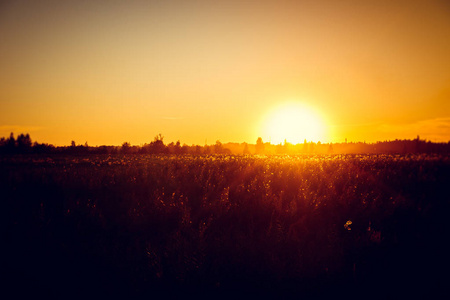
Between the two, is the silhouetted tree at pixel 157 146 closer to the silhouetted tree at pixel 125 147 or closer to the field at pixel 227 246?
the silhouetted tree at pixel 125 147

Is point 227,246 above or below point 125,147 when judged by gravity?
below

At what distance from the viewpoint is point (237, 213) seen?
5.61m

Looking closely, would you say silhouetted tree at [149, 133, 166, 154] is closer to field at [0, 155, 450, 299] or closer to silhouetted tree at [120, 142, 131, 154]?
silhouetted tree at [120, 142, 131, 154]

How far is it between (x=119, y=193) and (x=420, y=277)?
6.97 m

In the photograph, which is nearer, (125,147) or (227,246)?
(227,246)

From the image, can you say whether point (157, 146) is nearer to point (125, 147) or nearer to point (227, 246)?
point (125, 147)

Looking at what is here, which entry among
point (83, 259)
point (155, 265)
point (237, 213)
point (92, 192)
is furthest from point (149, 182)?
point (155, 265)

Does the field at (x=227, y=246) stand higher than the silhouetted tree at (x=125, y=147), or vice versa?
the silhouetted tree at (x=125, y=147)

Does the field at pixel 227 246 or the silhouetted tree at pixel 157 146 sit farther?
the silhouetted tree at pixel 157 146

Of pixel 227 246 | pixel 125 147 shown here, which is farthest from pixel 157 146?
pixel 227 246

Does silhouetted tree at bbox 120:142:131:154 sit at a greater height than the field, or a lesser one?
greater

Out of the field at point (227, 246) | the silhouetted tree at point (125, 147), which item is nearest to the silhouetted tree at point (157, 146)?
the silhouetted tree at point (125, 147)

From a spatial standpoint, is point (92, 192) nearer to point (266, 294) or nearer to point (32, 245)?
point (32, 245)

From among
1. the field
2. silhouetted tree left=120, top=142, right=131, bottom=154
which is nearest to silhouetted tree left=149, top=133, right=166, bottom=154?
silhouetted tree left=120, top=142, right=131, bottom=154
